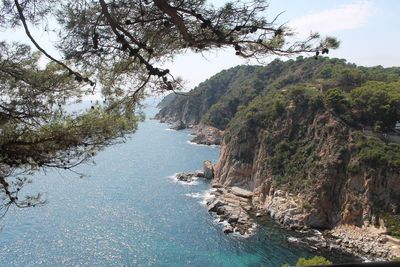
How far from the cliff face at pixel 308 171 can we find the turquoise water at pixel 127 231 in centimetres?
299

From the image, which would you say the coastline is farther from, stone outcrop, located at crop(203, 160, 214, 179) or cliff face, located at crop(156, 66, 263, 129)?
cliff face, located at crop(156, 66, 263, 129)

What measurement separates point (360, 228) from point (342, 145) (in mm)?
6867

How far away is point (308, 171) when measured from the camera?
3100 cm

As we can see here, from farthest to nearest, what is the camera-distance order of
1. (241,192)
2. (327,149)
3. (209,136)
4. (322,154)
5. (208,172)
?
1. (209,136)
2. (208,172)
3. (241,192)
4. (322,154)
5. (327,149)

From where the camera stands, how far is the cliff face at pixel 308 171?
85.9 feet

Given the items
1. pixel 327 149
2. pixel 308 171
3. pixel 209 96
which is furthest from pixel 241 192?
pixel 209 96

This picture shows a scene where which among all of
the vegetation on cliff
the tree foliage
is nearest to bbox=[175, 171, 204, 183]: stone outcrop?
the vegetation on cliff

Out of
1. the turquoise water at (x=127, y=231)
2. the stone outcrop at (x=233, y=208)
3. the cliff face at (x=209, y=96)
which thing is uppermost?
the cliff face at (x=209, y=96)

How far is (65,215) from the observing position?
89.9 feet

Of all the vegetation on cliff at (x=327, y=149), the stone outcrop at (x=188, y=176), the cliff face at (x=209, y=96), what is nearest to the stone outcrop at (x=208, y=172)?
the stone outcrop at (x=188, y=176)

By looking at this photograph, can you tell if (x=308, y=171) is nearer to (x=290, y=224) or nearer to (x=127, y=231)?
(x=290, y=224)

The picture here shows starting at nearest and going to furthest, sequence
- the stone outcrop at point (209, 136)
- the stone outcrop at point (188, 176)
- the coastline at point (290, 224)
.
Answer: the coastline at point (290, 224)
the stone outcrop at point (188, 176)
the stone outcrop at point (209, 136)

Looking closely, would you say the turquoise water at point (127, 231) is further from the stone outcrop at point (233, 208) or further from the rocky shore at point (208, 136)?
the rocky shore at point (208, 136)

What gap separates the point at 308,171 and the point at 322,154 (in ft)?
5.59
